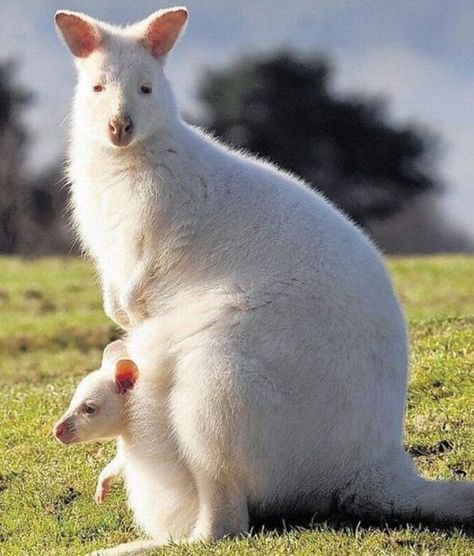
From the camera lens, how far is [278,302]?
5.73 m

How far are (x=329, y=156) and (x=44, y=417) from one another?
35628mm

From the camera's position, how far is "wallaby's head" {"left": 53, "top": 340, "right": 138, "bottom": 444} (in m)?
6.10

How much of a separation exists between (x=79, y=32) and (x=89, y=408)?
1808 mm

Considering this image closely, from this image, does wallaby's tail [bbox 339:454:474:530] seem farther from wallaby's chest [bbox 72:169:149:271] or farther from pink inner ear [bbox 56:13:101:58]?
pink inner ear [bbox 56:13:101:58]

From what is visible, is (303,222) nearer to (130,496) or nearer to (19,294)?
(130,496)

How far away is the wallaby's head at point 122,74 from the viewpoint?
19.7ft

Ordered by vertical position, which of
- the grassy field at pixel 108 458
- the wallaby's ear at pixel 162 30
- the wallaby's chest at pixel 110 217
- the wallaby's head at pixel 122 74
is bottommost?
the grassy field at pixel 108 458

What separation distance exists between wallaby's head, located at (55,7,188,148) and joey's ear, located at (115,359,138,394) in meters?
1.02

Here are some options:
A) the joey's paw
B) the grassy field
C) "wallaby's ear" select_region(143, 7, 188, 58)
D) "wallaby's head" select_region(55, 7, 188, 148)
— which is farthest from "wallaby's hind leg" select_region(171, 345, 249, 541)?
"wallaby's ear" select_region(143, 7, 188, 58)

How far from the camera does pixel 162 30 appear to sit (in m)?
6.24

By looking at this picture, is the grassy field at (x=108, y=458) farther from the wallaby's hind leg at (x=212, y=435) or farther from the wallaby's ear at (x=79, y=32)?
the wallaby's ear at (x=79, y=32)

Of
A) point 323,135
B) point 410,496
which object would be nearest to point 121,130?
point 410,496

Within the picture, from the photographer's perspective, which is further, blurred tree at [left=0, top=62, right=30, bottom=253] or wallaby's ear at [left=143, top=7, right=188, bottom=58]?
blurred tree at [left=0, top=62, right=30, bottom=253]

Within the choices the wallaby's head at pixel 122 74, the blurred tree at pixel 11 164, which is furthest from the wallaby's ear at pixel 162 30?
the blurred tree at pixel 11 164
